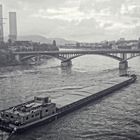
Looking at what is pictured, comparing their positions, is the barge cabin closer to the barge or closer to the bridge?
the barge

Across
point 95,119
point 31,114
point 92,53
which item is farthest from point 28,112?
point 92,53

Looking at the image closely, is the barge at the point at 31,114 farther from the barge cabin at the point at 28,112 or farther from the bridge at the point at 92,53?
the bridge at the point at 92,53

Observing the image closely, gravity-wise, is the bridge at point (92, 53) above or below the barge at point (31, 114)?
above

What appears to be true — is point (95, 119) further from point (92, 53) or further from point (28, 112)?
point (92, 53)

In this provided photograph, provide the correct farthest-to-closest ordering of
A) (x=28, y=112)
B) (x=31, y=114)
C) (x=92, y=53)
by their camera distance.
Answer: (x=92, y=53) < (x=28, y=112) < (x=31, y=114)

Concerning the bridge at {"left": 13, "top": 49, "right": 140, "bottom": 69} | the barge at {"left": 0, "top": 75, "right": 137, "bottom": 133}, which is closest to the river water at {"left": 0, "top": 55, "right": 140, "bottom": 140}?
the barge at {"left": 0, "top": 75, "right": 137, "bottom": 133}

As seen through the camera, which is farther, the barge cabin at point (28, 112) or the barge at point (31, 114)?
the barge cabin at point (28, 112)

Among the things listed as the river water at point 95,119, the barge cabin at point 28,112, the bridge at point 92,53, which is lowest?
the river water at point 95,119

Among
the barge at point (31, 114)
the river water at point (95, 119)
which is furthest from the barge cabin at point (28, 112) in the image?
the river water at point (95, 119)

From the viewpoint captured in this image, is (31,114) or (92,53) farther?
(92,53)

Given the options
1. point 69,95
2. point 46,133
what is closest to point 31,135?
point 46,133

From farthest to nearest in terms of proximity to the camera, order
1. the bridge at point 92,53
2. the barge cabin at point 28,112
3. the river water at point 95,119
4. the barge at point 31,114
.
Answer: the bridge at point 92,53 < the barge cabin at point 28,112 < the barge at point 31,114 < the river water at point 95,119
